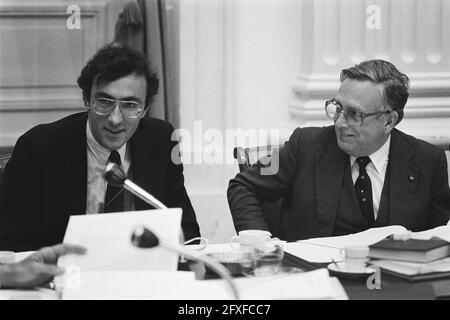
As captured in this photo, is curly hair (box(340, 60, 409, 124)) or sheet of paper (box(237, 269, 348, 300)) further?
curly hair (box(340, 60, 409, 124))

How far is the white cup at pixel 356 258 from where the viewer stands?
6.00 feet

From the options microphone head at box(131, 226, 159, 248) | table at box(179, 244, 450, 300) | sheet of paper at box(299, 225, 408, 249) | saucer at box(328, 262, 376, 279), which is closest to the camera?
microphone head at box(131, 226, 159, 248)

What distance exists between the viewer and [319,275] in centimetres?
162

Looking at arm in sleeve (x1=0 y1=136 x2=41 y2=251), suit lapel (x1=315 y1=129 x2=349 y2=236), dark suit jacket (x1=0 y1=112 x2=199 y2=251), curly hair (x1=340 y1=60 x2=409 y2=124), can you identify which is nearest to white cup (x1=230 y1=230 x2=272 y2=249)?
dark suit jacket (x1=0 y1=112 x2=199 y2=251)

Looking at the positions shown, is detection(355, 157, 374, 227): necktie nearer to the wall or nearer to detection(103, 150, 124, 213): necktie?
detection(103, 150, 124, 213): necktie

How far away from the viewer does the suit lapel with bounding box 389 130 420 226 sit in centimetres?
264

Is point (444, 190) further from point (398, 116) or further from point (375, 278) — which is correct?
point (375, 278)

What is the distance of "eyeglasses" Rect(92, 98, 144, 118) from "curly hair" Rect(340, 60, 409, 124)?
791mm

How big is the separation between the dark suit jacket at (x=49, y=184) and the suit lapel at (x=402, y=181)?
718 mm

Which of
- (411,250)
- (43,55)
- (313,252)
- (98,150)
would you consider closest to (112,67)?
(98,150)

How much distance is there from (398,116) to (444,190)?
325 millimetres

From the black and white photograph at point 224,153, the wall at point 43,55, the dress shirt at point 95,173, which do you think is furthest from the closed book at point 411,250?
the wall at point 43,55

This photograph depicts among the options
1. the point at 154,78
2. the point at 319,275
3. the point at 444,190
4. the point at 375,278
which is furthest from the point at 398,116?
the point at 319,275

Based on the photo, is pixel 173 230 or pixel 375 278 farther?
pixel 375 278
